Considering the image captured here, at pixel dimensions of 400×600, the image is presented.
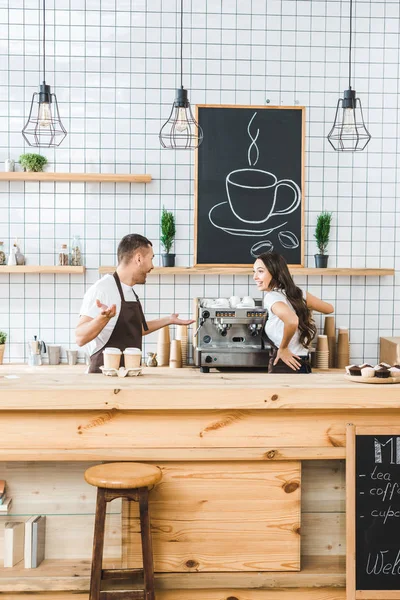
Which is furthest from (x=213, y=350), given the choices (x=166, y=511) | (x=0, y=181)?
(x=0, y=181)

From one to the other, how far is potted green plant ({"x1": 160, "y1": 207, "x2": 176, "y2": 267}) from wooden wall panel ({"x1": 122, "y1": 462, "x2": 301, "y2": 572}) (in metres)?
2.15

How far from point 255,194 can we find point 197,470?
2545 millimetres

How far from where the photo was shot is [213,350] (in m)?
4.21

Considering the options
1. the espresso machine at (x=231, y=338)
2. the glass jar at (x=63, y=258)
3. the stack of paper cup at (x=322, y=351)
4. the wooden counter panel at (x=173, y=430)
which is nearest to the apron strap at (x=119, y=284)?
the espresso machine at (x=231, y=338)

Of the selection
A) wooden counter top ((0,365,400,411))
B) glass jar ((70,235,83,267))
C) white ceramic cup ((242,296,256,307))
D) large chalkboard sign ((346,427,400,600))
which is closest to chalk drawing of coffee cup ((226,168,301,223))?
white ceramic cup ((242,296,256,307))

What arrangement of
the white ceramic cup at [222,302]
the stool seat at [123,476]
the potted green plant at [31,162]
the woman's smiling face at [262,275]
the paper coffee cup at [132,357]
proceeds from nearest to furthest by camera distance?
1. the stool seat at [123,476]
2. the paper coffee cup at [132,357]
3. the woman's smiling face at [262,275]
4. the white ceramic cup at [222,302]
5. the potted green plant at [31,162]

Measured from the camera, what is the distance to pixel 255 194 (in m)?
4.72

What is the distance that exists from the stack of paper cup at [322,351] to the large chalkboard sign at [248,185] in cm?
57

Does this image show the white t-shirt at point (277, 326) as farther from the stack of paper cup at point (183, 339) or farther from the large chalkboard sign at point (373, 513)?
the large chalkboard sign at point (373, 513)

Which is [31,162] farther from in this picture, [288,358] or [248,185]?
[288,358]

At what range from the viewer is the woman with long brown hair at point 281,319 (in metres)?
3.85

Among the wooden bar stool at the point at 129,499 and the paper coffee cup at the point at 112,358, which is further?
the paper coffee cup at the point at 112,358

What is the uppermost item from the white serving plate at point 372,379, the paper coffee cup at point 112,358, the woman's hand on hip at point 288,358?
the paper coffee cup at point 112,358

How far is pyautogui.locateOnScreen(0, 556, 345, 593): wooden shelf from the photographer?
258 cm
